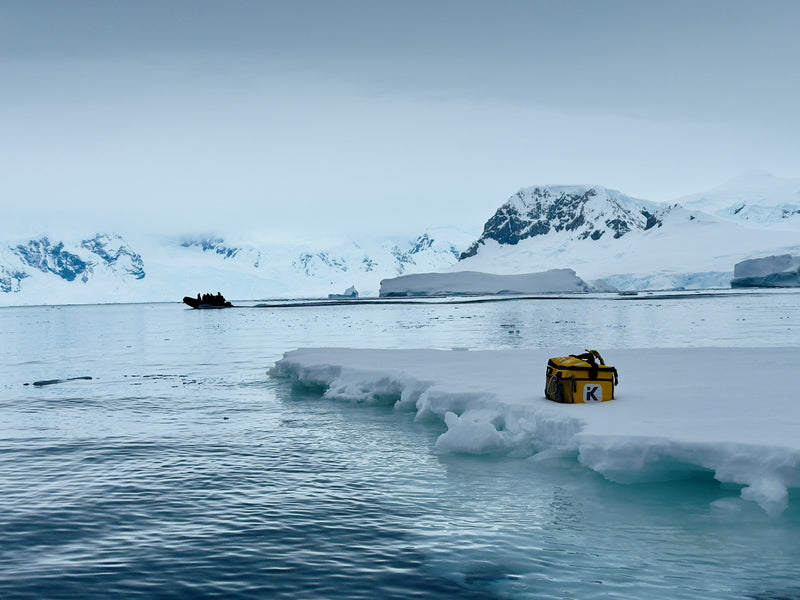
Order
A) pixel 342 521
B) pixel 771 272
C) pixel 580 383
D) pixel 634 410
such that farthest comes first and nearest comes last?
pixel 771 272 → pixel 580 383 → pixel 634 410 → pixel 342 521

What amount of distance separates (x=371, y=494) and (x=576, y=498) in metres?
2.51

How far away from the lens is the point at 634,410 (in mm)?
10836

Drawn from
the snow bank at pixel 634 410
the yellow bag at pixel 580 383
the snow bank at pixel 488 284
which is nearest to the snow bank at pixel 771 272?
the snow bank at pixel 488 284

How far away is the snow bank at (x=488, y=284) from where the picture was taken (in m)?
153

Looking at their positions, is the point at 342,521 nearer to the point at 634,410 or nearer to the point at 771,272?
the point at 634,410

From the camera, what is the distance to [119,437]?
13.3m

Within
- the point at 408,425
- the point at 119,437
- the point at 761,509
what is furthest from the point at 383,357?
the point at 761,509

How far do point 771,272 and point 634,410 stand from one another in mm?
132533

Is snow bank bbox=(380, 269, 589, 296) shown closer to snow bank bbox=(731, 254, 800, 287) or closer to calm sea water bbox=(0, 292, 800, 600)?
snow bank bbox=(731, 254, 800, 287)

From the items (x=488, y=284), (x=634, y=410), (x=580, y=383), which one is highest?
(x=488, y=284)

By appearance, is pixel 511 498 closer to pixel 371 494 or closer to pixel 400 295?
pixel 371 494

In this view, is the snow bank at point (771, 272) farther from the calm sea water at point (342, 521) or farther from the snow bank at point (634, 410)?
the calm sea water at point (342, 521)

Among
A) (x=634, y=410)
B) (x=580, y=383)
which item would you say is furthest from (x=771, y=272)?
(x=634, y=410)

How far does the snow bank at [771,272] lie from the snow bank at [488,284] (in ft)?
108
